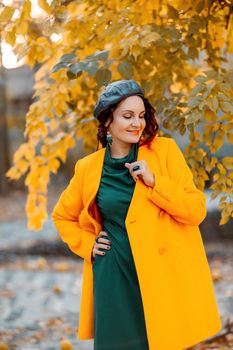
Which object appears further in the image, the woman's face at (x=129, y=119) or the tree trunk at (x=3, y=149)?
the tree trunk at (x=3, y=149)

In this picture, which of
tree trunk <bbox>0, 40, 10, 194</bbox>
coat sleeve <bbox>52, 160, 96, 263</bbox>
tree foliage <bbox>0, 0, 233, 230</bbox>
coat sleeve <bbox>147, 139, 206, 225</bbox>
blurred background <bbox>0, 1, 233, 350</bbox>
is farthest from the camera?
tree trunk <bbox>0, 40, 10, 194</bbox>

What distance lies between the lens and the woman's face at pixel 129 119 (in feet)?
8.07

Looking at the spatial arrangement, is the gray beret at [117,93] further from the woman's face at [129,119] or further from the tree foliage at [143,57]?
the tree foliage at [143,57]

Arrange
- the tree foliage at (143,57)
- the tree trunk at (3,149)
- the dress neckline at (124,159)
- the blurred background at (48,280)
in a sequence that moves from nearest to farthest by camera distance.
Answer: the dress neckline at (124,159)
the tree foliage at (143,57)
the blurred background at (48,280)
the tree trunk at (3,149)

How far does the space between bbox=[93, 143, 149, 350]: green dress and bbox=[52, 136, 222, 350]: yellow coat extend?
0.22ft

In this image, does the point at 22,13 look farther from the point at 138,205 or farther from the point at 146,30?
the point at 138,205

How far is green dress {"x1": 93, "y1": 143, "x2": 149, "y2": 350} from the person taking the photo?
2549 mm

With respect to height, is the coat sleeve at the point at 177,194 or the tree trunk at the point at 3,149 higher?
the tree trunk at the point at 3,149

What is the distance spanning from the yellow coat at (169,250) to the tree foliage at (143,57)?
14.3 inches

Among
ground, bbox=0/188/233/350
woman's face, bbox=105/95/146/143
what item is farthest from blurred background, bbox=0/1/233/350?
woman's face, bbox=105/95/146/143

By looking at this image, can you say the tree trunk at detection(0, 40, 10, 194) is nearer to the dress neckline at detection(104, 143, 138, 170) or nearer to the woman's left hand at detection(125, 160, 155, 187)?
the dress neckline at detection(104, 143, 138, 170)

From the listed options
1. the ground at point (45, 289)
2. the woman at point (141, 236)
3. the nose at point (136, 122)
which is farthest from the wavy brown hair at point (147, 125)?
the ground at point (45, 289)

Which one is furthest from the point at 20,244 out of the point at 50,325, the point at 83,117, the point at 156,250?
the point at 156,250

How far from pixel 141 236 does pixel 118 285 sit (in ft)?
0.89
